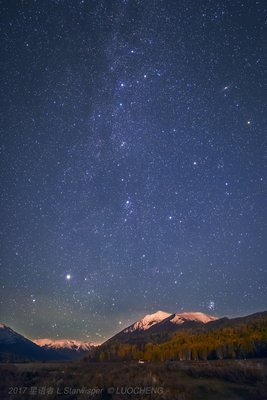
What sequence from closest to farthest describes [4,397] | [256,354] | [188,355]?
[4,397]
[256,354]
[188,355]

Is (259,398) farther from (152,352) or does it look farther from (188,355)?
(152,352)

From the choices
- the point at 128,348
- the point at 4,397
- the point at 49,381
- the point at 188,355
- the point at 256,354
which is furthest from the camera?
the point at 128,348

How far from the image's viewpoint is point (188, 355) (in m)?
81.8

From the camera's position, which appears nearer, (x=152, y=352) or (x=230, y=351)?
(x=230, y=351)

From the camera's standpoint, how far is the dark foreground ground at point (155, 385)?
39000 mm

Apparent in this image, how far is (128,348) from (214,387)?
77319mm

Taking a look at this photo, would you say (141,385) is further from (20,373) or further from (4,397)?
(20,373)

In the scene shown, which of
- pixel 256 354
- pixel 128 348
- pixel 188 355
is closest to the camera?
pixel 256 354

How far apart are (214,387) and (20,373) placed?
4113 centimetres

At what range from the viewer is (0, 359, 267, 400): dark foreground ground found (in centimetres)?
3900

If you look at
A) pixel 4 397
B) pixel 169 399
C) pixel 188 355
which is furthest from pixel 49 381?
pixel 188 355

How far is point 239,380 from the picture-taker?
146ft

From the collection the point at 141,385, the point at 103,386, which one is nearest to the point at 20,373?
the point at 103,386

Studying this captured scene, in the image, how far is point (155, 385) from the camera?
42.2 metres
